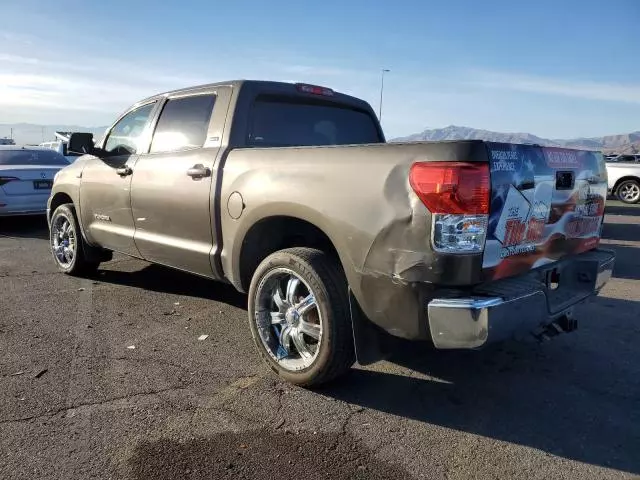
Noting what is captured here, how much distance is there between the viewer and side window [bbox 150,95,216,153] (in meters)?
4.51

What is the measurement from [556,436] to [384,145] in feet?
6.01

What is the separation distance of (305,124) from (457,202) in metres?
2.35

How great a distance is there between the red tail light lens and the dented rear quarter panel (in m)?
0.04

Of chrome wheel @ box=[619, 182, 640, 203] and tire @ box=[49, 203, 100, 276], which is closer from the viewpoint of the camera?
tire @ box=[49, 203, 100, 276]

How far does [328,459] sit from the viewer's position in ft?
9.19

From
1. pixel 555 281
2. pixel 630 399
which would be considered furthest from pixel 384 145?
pixel 630 399

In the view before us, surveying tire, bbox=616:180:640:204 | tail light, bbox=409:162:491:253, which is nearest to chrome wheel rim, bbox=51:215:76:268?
tail light, bbox=409:162:491:253

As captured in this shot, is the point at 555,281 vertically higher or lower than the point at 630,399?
A: higher

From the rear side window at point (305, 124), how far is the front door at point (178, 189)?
39 cm

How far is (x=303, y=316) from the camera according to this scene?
11.7ft

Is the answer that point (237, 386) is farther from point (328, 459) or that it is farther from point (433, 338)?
point (433, 338)

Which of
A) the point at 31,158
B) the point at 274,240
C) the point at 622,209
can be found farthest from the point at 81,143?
the point at 622,209

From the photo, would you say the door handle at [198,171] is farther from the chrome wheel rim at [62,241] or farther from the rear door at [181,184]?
the chrome wheel rim at [62,241]

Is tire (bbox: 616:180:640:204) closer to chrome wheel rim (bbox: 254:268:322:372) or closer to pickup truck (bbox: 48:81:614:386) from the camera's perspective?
pickup truck (bbox: 48:81:614:386)
